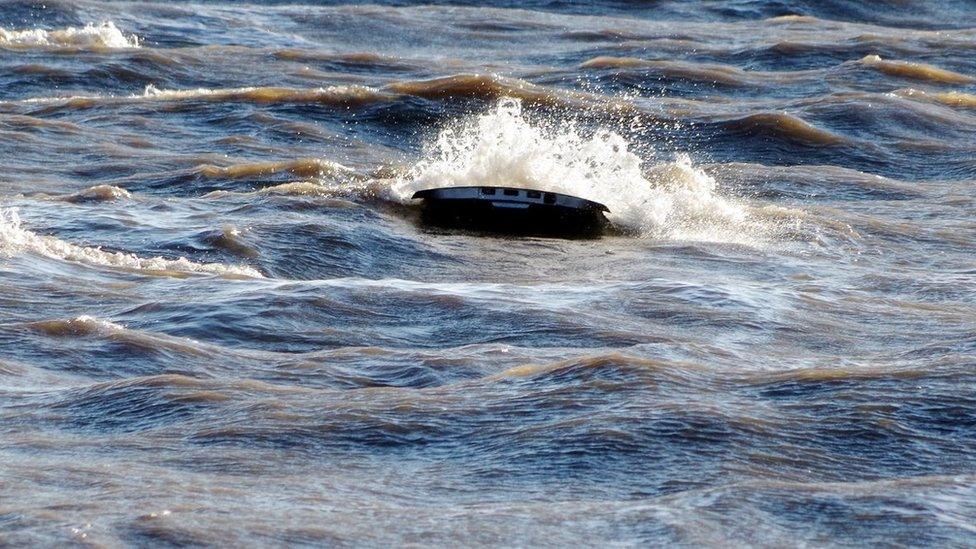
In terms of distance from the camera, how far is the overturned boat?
14.6 meters

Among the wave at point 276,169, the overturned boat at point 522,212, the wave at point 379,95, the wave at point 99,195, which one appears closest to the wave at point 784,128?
the wave at point 379,95

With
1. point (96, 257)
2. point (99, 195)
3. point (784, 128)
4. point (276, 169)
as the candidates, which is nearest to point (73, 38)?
point (276, 169)

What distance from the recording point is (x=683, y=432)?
308 inches

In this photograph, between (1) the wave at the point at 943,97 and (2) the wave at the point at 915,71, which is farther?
(2) the wave at the point at 915,71

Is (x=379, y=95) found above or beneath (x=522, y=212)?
above

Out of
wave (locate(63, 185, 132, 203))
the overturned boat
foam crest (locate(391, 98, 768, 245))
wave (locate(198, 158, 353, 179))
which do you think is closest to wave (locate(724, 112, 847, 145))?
foam crest (locate(391, 98, 768, 245))

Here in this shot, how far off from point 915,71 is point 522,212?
12.6 meters

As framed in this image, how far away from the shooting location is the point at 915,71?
83.1 feet

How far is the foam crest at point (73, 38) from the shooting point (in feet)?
83.9

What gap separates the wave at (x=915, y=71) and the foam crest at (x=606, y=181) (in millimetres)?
8382

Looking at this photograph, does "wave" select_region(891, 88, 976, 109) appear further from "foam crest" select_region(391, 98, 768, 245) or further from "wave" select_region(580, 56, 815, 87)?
"foam crest" select_region(391, 98, 768, 245)

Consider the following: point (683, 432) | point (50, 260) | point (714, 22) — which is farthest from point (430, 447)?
point (714, 22)

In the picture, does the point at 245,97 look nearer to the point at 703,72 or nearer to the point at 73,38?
the point at 73,38

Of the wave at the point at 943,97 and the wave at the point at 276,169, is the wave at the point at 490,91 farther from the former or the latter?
the wave at the point at 276,169
